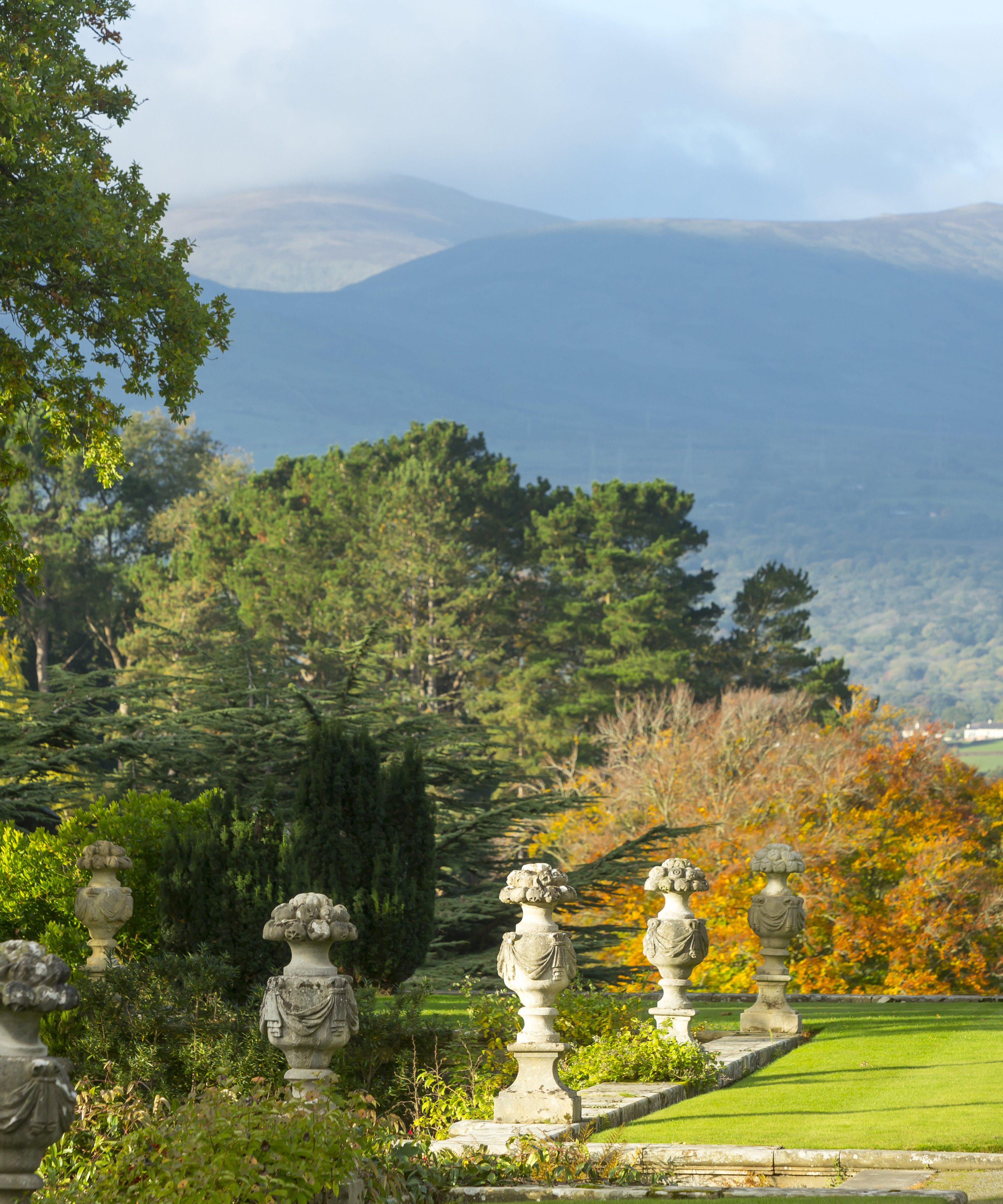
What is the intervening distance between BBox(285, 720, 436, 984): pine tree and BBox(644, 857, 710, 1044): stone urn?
3.42m

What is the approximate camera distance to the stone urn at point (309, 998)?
24.9ft

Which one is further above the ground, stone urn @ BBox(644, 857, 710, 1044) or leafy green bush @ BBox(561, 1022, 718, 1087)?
stone urn @ BBox(644, 857, 710, 1044)

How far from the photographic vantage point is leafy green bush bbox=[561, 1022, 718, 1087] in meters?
12.1

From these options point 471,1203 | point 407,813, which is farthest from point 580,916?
point 471,1203

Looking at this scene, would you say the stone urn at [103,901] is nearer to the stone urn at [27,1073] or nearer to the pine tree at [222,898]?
the pine tree at [222,898]

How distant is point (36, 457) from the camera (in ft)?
170

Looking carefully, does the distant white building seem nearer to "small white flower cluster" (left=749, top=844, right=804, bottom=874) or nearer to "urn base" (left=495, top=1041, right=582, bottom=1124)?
"small white flower cluster" (left=749, top=844, right=804, bottom=874)

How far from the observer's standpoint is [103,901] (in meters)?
14.3

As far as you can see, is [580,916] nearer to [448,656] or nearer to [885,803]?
[885,803]

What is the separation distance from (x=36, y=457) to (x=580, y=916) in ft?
102

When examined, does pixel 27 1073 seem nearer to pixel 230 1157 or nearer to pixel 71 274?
pixel 230 1157

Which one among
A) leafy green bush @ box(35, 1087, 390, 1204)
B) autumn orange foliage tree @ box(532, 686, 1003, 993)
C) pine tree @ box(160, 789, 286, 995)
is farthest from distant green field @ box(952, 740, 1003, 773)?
leafy green bush @ box(35, 1087, 390, 1204)

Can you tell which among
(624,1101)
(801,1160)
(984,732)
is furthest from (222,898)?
(984,732)

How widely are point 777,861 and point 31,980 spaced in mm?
10929
